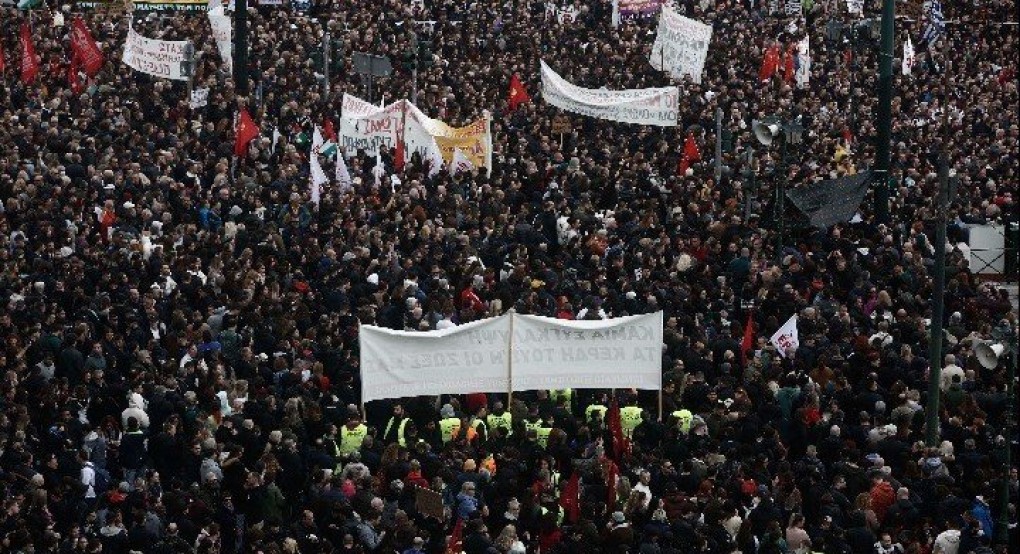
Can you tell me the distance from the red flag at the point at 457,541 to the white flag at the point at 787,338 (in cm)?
647

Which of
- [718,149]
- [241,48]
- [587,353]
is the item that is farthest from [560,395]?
[241,48]

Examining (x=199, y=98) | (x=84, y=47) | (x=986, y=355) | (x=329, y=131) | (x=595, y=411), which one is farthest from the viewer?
(x=84, y=47)

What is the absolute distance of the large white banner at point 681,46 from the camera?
Answer: 3706 cm

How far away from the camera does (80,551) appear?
1853 centimetres

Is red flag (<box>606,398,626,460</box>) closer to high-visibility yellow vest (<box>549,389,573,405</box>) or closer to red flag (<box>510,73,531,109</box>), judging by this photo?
high-visibility yellow vest (<box>549,389,573,405</box>)

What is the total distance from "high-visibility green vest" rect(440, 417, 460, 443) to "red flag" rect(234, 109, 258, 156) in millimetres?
11629

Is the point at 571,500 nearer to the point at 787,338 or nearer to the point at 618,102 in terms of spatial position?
the point at 787,338

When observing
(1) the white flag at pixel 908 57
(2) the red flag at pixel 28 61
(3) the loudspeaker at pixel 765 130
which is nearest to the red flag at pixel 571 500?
(3) the loudspeaker at pixel 765 130

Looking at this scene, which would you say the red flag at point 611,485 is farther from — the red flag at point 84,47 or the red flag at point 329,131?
the red flag at point 84,47

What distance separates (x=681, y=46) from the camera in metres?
37.4

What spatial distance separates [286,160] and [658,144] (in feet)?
Result: 18.7

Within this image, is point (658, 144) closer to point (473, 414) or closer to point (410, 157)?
point (410, 157)

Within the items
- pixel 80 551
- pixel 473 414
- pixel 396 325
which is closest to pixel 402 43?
pixel 396 325

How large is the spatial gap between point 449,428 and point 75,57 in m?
16.6
